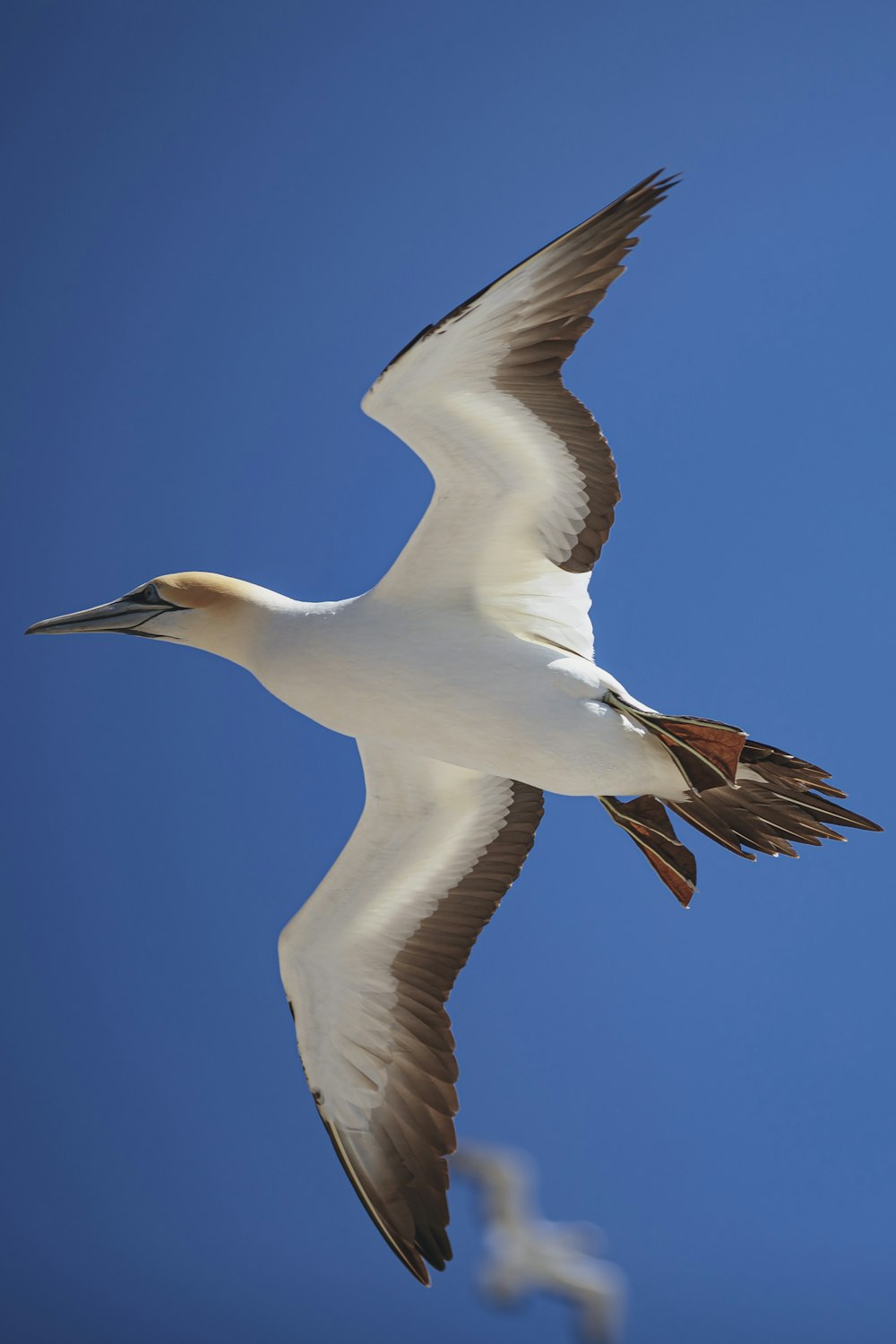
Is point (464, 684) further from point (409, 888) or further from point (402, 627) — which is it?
point (409, 888)

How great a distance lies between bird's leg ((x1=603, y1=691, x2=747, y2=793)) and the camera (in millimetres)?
6094

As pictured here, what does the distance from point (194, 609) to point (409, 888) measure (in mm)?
1614

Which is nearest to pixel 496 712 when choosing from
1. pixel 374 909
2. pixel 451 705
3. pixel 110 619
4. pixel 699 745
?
pixel 451 705

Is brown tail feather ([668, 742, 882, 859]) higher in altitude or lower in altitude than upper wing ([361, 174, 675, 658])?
lower

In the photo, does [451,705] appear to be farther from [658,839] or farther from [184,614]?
[184,614]

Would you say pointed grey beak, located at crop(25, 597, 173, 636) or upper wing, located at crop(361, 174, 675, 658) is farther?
pointed grey beak, located at crop(25, 597, 173, 636)

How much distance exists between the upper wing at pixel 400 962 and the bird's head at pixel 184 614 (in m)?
0.86

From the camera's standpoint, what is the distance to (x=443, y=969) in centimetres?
729

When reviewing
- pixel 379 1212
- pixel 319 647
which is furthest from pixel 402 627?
pixel 379 1212

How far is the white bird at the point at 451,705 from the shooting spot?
241 inches

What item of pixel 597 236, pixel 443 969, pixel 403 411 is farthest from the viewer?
pixel 443 969

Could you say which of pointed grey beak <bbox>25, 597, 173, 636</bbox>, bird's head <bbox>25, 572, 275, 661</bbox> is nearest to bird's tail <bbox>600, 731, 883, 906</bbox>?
bird's head <bbox>25, 572, 275, 661</bbox>

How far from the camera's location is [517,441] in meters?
6.32

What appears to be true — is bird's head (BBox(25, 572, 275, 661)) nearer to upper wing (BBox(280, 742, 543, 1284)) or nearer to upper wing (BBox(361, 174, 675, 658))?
upper wing (BBox(361, 174, 675, 658))
